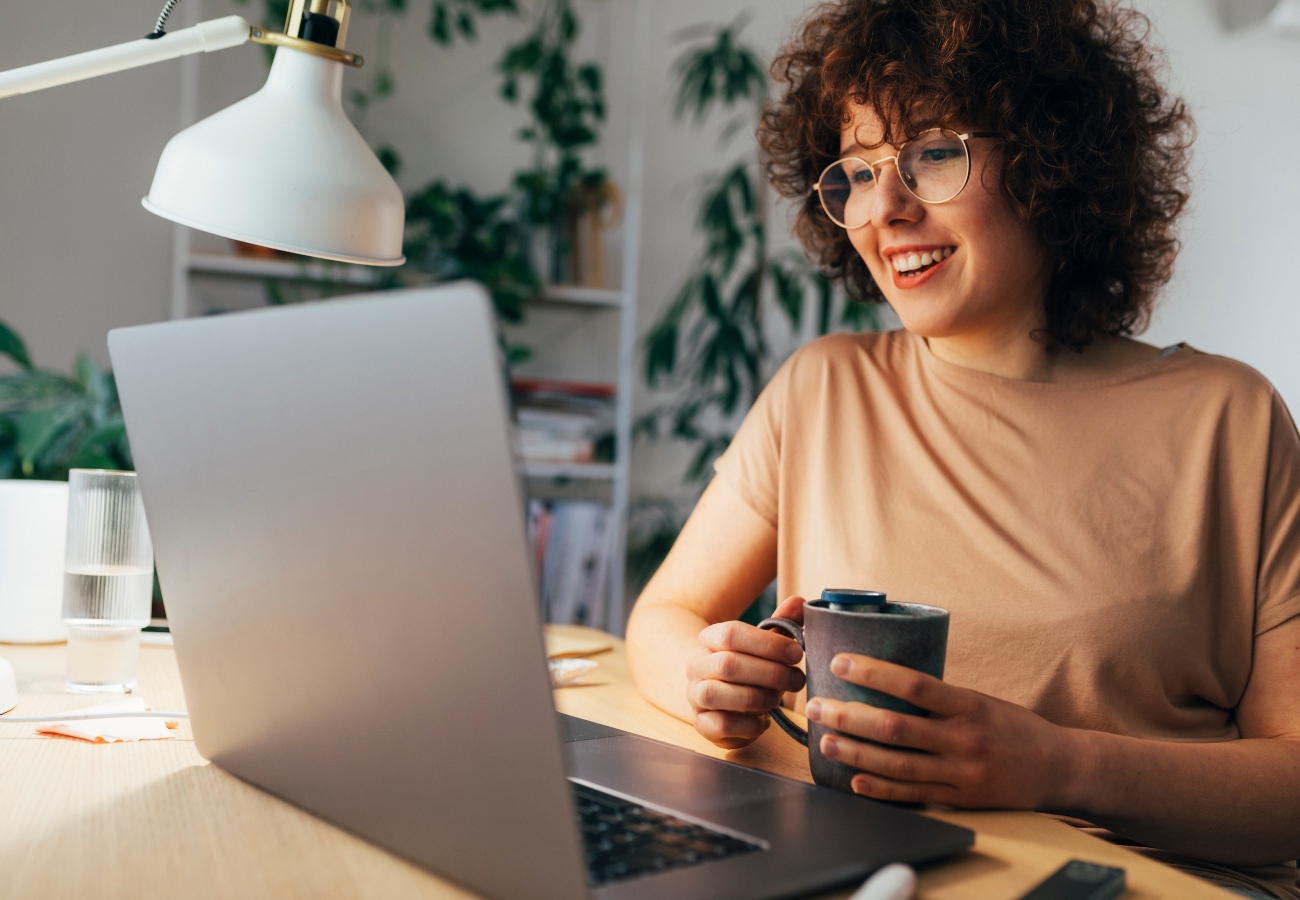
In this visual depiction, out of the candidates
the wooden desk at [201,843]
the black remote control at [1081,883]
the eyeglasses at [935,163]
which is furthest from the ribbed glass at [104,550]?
the eyeglasses at [935,163]

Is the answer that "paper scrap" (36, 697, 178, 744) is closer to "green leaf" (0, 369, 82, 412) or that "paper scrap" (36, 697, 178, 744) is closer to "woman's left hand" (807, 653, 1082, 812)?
"woman's left hand" (807, 653, 1082, 812)

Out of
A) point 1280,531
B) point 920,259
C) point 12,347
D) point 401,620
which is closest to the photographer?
point 401,620

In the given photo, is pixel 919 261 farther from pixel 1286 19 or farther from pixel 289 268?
pixel 289 268

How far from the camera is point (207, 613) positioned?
58cm

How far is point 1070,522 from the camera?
100 cm

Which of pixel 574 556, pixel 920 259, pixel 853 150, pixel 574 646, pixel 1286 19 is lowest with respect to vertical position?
pixel 574 556

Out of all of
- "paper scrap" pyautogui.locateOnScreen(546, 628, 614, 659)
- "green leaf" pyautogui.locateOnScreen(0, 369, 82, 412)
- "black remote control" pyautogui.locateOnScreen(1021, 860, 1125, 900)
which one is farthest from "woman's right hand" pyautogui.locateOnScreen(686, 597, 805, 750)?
"green leaf" pyautogui.locateOnScreen(0, 369, 82, 412)

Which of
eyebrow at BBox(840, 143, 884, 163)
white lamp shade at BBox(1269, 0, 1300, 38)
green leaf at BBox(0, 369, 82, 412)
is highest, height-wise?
white lamp shade at BBox(1269, 0, 1300, 38)

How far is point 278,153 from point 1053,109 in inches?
31.6

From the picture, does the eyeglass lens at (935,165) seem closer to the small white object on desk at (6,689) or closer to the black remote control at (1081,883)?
the black remote control at (1081,883)

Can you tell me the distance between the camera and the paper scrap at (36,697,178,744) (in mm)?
689

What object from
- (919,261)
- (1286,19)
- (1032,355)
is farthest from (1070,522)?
(1286,19)

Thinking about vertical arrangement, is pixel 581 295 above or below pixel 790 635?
above

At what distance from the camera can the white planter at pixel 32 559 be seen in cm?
95
